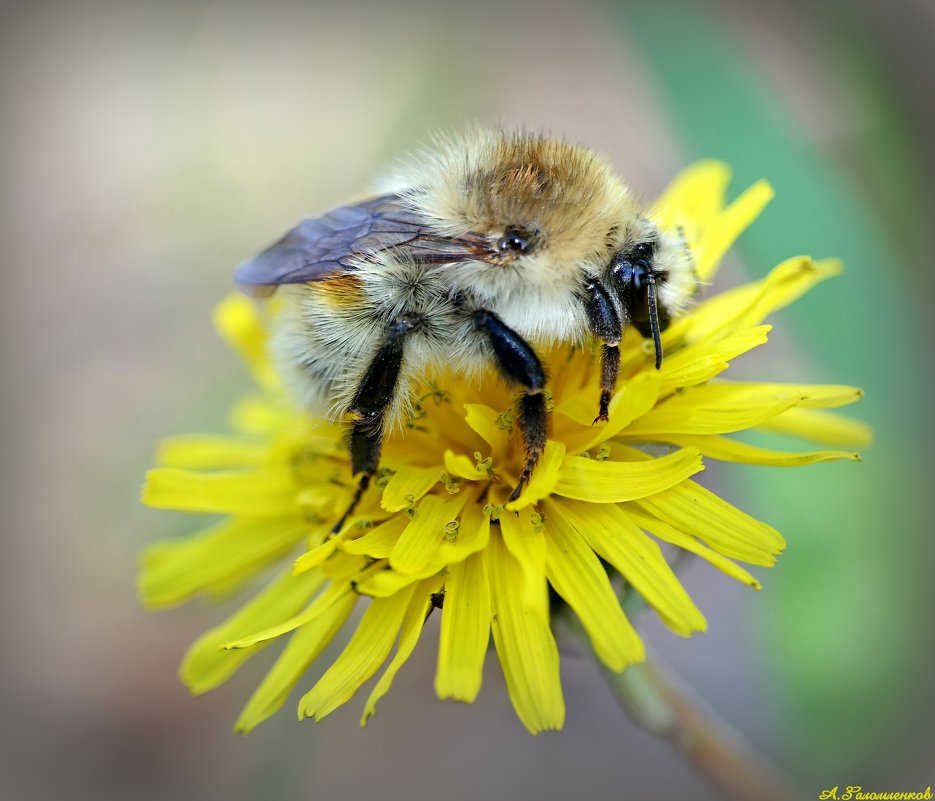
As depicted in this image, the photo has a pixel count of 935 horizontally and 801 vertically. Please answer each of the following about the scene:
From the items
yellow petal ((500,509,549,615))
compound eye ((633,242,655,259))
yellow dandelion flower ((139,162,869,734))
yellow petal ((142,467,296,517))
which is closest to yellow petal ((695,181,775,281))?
yellow dandelion flower ((139,162,869,734))

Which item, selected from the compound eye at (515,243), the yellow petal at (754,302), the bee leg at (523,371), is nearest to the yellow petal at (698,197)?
the yellow petal at (754,302)

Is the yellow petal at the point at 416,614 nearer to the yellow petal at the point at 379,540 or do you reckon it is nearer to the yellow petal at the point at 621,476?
the yellow petal at the point at 379,540

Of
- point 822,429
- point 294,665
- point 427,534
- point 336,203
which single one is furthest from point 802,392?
point 336,203

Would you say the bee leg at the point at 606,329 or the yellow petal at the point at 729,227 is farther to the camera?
the yellow petal at the point at 729,227

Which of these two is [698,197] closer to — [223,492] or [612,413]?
[612,413]

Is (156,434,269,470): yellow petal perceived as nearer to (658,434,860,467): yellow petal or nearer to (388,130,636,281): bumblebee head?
(388,130,636,281): bumblebee head
